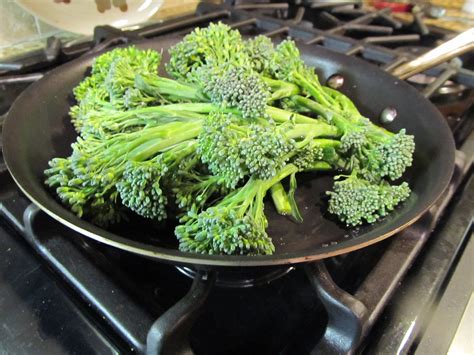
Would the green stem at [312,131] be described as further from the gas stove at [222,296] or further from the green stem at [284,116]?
the gas stove at [222,296]

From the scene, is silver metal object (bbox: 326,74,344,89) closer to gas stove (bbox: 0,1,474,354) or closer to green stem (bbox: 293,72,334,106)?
green stem (bbox: 293,72,334,106)

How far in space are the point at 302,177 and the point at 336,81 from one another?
29cm

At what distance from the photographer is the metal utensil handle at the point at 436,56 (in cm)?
93

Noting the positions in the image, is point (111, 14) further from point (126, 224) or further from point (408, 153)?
point (408, 153)

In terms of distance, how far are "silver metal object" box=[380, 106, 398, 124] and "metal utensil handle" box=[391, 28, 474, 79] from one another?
127 millimetres

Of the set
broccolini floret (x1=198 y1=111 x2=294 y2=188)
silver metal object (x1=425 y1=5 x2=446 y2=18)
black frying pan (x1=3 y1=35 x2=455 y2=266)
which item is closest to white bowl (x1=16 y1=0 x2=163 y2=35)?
black frying pan (x1=3 y1=35 x2=455 y2=266)

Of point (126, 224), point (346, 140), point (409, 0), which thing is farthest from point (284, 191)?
point (409, 0)

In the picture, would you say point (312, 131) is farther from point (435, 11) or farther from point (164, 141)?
point (435, 11)

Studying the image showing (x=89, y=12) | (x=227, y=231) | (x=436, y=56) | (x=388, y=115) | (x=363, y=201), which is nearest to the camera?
(x=227, y=231)

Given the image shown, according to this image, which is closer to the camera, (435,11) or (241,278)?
(241,278)

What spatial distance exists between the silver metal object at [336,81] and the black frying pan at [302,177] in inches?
0.5

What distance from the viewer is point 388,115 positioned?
32.9 inches

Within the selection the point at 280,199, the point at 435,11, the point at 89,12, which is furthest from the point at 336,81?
the point at 435,11

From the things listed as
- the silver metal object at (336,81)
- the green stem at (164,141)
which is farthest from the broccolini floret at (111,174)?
the silver metal object at (336,81)
